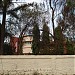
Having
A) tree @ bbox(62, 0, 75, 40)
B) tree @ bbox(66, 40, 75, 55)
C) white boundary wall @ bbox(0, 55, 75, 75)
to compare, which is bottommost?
white boundary wall @ bbox(0, 55, 75, 75)

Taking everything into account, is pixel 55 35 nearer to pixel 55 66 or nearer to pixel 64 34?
pixel 64 34

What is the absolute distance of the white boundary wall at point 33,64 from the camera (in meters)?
19.5

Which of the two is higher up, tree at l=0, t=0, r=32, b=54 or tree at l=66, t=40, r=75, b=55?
tree at l=0, t=0, r=32, b=54

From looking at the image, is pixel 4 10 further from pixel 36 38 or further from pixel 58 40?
pixel 36 38

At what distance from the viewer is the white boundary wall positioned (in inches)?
770

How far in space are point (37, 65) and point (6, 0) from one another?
866 cm

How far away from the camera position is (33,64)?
1959 centimetres

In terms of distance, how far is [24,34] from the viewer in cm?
3481

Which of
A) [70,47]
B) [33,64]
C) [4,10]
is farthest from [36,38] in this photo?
[33,64]

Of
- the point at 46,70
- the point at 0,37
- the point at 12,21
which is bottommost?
the point at 46,70

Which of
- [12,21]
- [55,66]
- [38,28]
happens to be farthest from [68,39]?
[55,66]

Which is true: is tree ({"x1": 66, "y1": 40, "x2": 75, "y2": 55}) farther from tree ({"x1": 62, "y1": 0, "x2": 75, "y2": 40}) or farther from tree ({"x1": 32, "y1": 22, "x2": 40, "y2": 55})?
tree ({"x1": 32, "y1": 22, "x2": 40, "y2": 55})

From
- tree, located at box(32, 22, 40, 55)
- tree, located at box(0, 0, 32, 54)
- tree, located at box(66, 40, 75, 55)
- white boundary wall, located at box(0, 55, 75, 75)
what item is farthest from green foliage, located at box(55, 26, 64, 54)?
white boundary wall, located at box(0, 55, 75, 75)

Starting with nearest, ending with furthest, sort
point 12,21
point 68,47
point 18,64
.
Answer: point 18,64, point 12,21, point 68,47
